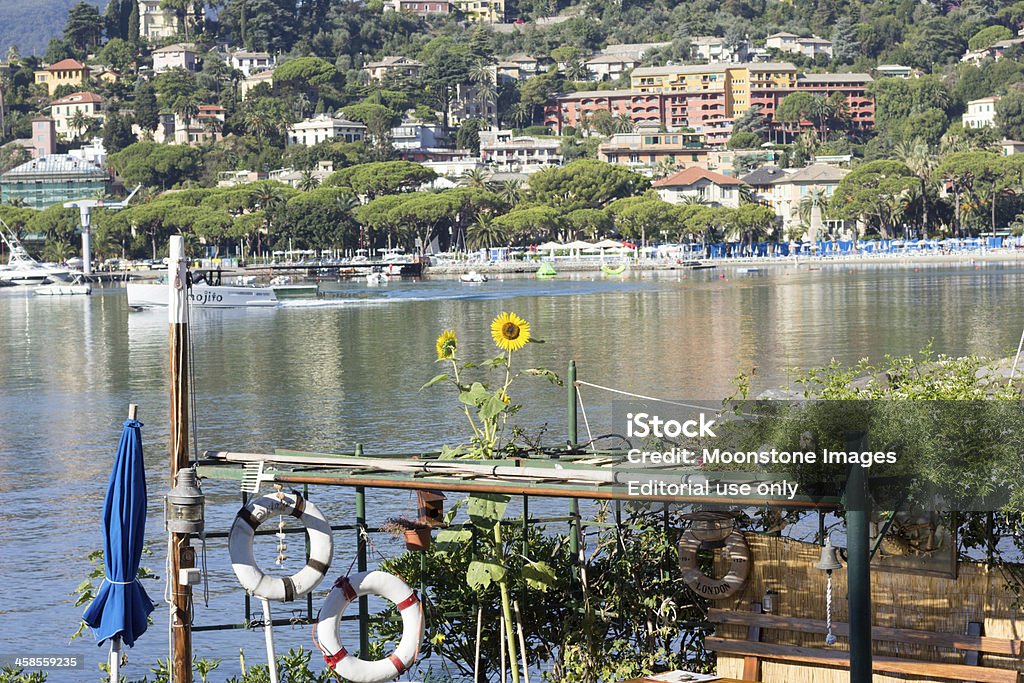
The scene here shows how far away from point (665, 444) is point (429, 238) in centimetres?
12301

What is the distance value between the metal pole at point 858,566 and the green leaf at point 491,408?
2109mm

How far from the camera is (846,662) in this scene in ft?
24.0

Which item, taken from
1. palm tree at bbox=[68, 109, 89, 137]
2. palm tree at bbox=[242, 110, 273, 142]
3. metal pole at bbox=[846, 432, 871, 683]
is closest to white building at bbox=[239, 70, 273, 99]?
palm tree at bbox=[242, 110, 273, 142]

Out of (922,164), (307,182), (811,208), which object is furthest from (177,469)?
(307,182)

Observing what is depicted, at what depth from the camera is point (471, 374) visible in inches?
1459

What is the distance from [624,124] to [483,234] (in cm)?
5271

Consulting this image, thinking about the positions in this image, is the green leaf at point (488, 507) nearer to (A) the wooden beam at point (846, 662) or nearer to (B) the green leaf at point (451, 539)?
(B) the green leaf at point (451, 539)

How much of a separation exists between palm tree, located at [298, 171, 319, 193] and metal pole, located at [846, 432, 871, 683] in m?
137

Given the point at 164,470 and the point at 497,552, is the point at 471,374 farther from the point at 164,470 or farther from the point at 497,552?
the point at 497,552

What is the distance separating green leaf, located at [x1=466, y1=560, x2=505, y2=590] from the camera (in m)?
8.09

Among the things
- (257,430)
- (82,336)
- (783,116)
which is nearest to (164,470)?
(257,430)

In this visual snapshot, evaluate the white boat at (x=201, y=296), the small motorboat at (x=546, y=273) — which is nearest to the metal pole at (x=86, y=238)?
the small motorboat at (x=546, y=273)

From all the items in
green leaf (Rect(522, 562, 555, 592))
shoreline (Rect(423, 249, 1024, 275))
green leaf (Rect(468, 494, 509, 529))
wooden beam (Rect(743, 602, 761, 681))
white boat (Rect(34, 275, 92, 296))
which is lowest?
shoreline (Rect(423, 249, 1024, 275))

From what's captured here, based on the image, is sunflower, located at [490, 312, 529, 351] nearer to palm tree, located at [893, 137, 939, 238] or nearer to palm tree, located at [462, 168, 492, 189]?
palm tree, located at [893, 137, 939, 238]
